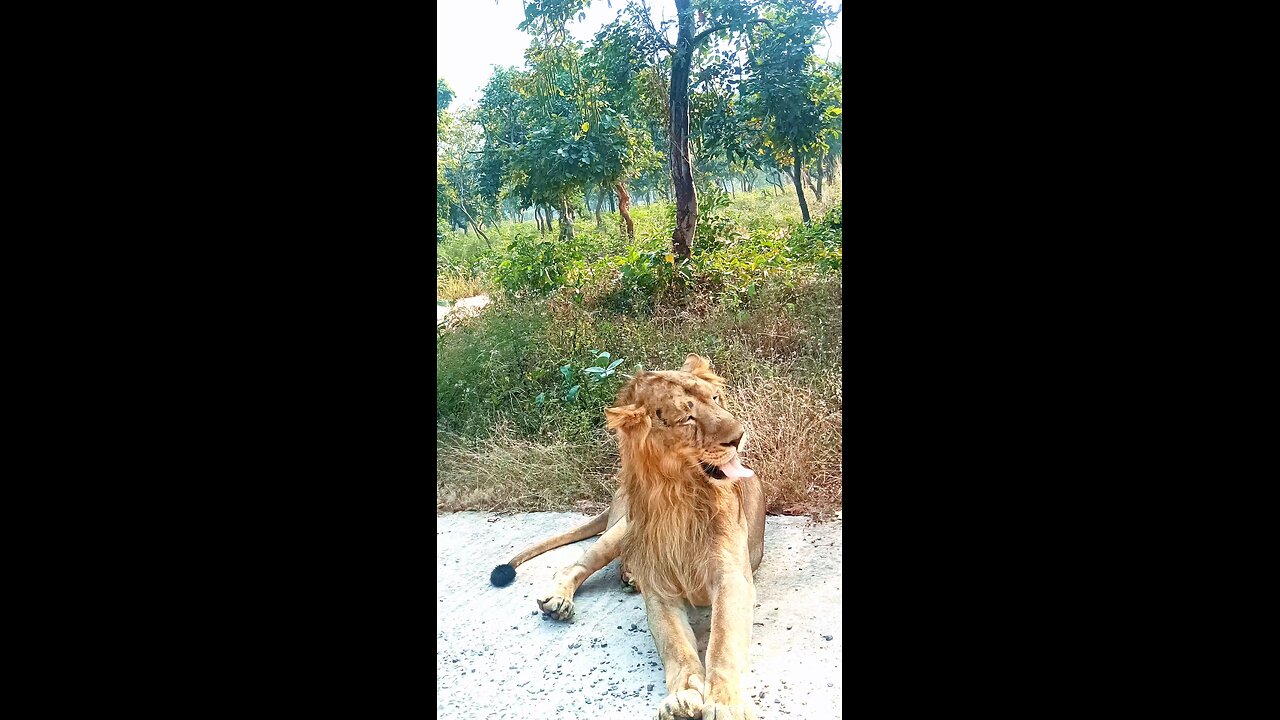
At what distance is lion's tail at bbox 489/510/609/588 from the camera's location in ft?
8.09

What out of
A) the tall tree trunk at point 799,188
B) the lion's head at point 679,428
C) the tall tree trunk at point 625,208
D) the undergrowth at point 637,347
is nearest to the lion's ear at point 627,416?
the lion's head at point 679,428

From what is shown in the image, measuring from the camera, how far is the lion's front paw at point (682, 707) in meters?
1.74

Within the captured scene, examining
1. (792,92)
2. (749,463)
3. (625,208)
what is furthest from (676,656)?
(792,92)

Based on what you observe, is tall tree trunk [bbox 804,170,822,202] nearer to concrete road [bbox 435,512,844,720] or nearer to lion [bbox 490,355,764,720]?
lion [bbox 490,355,764,720]

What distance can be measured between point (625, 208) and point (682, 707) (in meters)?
1.78

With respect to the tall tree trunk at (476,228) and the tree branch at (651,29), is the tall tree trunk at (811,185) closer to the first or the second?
the tree branch at (651,29)

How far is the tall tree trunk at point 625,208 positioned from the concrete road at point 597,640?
1.10 m

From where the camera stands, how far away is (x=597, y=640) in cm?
211

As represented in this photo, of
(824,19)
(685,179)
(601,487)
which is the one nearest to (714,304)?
(685,179)

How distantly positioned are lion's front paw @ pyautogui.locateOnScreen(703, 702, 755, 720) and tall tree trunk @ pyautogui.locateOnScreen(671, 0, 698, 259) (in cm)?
172
